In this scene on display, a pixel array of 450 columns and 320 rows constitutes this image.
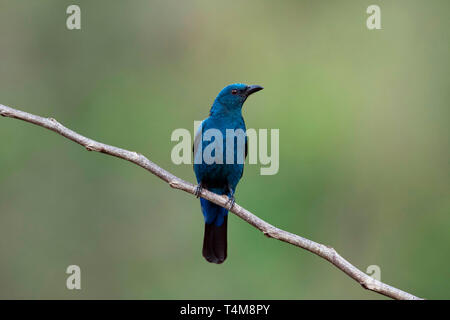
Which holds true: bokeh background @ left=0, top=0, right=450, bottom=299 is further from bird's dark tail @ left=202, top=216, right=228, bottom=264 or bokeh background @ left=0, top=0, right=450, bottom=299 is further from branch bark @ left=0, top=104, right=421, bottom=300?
branch bark @ left=0, top=104, right=421, bottom=300

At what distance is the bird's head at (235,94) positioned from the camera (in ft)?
18.9

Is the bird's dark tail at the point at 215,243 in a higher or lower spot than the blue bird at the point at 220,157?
lower

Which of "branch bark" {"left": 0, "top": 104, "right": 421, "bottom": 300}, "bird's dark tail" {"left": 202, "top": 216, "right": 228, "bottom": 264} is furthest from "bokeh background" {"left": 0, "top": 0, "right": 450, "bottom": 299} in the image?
"branch bark" {"left": 0, "top": 104, "right": 421, "bottom": 300}

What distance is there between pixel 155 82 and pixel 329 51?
2.64 metres

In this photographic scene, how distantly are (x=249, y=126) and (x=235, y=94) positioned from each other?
2.49 m

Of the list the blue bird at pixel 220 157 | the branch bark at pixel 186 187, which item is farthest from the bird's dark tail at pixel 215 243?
the branch bark at pixel 186 187

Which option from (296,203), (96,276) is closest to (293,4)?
(296,203)

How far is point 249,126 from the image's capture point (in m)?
8.26

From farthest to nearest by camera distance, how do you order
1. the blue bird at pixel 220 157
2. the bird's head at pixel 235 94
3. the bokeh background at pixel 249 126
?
the bokeh background at pixel 249 126
the bird's head at pixel 235 94
the blue bird at pixel 220 157

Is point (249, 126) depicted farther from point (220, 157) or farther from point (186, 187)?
point (186, 187)

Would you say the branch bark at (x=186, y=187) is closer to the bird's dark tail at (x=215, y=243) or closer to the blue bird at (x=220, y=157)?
the blue bird at (x=220, y=157)

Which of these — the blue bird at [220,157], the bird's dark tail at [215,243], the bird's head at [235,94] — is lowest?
the bird's dark tail at [215,243]

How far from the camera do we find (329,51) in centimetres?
897

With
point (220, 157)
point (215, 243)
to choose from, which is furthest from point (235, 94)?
point (215, 243)
